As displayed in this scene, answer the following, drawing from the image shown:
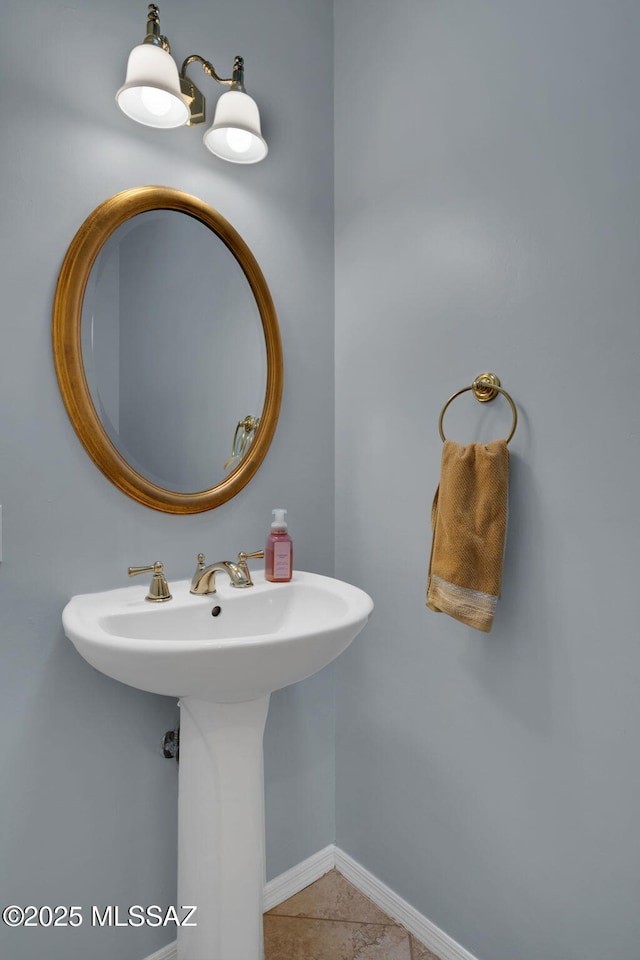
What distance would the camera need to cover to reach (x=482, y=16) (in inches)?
49.2

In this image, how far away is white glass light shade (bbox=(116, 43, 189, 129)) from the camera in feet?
3.64

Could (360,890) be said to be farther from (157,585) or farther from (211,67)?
(211,67)

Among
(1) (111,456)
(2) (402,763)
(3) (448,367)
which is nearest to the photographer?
(1) (111,456)

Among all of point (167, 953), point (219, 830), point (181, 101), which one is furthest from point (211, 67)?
point (167, 953)

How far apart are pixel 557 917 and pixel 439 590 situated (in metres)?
0.70

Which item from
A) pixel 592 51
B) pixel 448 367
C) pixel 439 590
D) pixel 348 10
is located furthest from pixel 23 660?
pixel 348 10

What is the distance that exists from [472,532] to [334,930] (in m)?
1.15

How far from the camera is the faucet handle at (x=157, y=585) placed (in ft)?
3.94

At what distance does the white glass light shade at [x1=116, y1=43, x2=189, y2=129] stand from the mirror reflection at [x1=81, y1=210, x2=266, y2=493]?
189 millimetres

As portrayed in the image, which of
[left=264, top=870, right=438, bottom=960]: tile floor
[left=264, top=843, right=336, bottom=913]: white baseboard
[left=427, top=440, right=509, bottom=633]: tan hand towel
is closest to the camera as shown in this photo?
[left=427, top=440, right=509, bottom=633]: tan hand towel

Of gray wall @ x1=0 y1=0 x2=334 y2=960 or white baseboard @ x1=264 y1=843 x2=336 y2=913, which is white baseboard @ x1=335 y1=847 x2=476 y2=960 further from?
gray wall @ x1=0 y1=0 x2=334 y2=960

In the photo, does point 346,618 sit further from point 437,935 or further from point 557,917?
point 437,935

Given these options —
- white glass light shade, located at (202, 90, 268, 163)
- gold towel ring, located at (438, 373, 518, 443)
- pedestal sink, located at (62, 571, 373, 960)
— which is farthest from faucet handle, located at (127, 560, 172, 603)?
white glass light shade, located at (202, 90, 268, 163)

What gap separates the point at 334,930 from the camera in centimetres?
146
